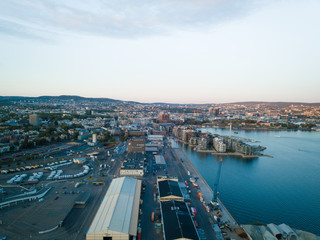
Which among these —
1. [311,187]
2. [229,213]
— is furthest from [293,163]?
[229,213]

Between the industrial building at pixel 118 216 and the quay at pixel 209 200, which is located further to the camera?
the quay at pixel 209 200

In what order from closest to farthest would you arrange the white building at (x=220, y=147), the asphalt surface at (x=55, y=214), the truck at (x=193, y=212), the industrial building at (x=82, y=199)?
1. the asphalt surface at (x=55, y=214)
2. the truck at (x=193, y=212)
3. the industrial building at (x=82, y=199)
4. the white building at (x=220, y=147)

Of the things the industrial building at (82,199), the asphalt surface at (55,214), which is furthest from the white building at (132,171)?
the industrial building at (82,199)

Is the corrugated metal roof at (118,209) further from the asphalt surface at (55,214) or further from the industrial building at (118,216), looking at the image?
the asphalt surface at (55,214)

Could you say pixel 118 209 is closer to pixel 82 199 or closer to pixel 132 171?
pixel 82 199

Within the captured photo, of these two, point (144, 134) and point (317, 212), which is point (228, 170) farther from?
point (144, 134)

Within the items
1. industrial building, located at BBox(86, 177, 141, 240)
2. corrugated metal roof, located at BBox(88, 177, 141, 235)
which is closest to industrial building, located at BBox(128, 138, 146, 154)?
corrugated metal roof, located at BBox(88, 177, 141, 235)
